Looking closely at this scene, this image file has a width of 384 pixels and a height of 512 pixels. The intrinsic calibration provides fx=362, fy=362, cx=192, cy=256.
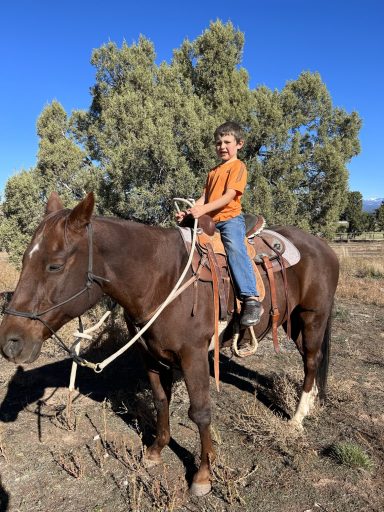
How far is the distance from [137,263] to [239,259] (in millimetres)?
893

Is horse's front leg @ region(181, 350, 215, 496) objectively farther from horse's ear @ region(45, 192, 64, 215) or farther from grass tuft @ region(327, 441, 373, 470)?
horse's ear @ region(45, 192, 64, 215)

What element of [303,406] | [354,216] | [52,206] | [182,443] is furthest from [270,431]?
[354,216]

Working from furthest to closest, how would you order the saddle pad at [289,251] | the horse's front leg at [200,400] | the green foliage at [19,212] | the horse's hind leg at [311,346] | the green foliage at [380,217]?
the green foliage at [380,217]
the green foliage at [19,212]
the horse's hind leg at [311,346]
the saddle pad at [289,251]
the horse's front leg at [200,400]

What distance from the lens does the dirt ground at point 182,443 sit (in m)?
2.73

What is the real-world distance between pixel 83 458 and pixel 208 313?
1809 mm

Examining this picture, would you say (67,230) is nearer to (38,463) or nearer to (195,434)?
(38,463)

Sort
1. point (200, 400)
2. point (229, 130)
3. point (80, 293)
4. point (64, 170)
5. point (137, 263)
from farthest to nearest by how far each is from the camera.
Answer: point (64, 170), point (229, 130), point (200, 400), point (137, 263), point (80, 293)

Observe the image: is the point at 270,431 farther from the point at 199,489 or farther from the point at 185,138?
the point at 185,138

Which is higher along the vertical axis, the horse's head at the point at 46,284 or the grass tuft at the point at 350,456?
the horse's head at the point at 46,284

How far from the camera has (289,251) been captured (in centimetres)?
372

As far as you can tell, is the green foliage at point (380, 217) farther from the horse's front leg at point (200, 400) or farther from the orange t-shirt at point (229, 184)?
the horse's front leg at point (200, 400)

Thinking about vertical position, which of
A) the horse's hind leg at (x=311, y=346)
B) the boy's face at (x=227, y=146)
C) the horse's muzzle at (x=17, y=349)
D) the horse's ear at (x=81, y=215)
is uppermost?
the boy's face at (x=227, y=146)

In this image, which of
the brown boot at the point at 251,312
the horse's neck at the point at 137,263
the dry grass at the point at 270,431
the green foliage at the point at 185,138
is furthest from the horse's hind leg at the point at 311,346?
the green foliage at the point at 185,138

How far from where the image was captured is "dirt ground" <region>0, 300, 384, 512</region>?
273 centimetres
